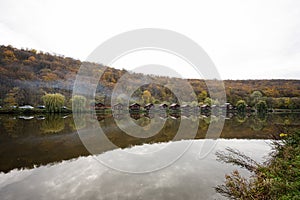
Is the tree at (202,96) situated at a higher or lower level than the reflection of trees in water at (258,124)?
higher

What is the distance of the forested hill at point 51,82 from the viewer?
27.7 m

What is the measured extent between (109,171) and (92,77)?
3618 cm

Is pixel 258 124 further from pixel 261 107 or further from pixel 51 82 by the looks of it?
pixel 51 82

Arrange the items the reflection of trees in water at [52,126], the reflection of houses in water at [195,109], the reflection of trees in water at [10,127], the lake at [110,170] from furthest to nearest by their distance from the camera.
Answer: the reflection of houses in water at [195,109], the reflection of trees in water at [52,126], the reflection of trees in water at [10,127], the lake at [110,170]

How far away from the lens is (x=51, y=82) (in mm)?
33625

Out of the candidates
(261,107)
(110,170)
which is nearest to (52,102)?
(110,170)

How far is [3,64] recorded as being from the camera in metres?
32.8

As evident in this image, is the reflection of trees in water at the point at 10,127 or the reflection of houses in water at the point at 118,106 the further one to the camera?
the reflection of houses in water at the point at 118,106

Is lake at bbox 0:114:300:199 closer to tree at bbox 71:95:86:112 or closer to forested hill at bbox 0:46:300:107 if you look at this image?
tree at bbox 71:95:86:112

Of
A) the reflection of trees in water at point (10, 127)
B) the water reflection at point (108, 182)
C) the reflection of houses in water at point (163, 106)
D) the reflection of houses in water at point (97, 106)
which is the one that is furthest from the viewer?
the reflection of houses in water at point (163, 106)

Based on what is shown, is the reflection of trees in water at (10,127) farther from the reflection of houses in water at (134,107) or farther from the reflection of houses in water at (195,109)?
the reflection of houses in water at (195,109)

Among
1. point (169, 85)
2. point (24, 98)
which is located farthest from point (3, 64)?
point (169, 85)

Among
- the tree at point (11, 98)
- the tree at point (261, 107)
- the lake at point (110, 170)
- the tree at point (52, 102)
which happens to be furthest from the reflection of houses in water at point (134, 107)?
the lake at point (110, 170)

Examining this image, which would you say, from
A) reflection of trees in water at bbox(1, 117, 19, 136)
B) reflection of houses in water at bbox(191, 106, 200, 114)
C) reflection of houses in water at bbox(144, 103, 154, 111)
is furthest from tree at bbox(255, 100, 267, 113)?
reflection of trees in water at bbox(1, 117, 19, 136)
